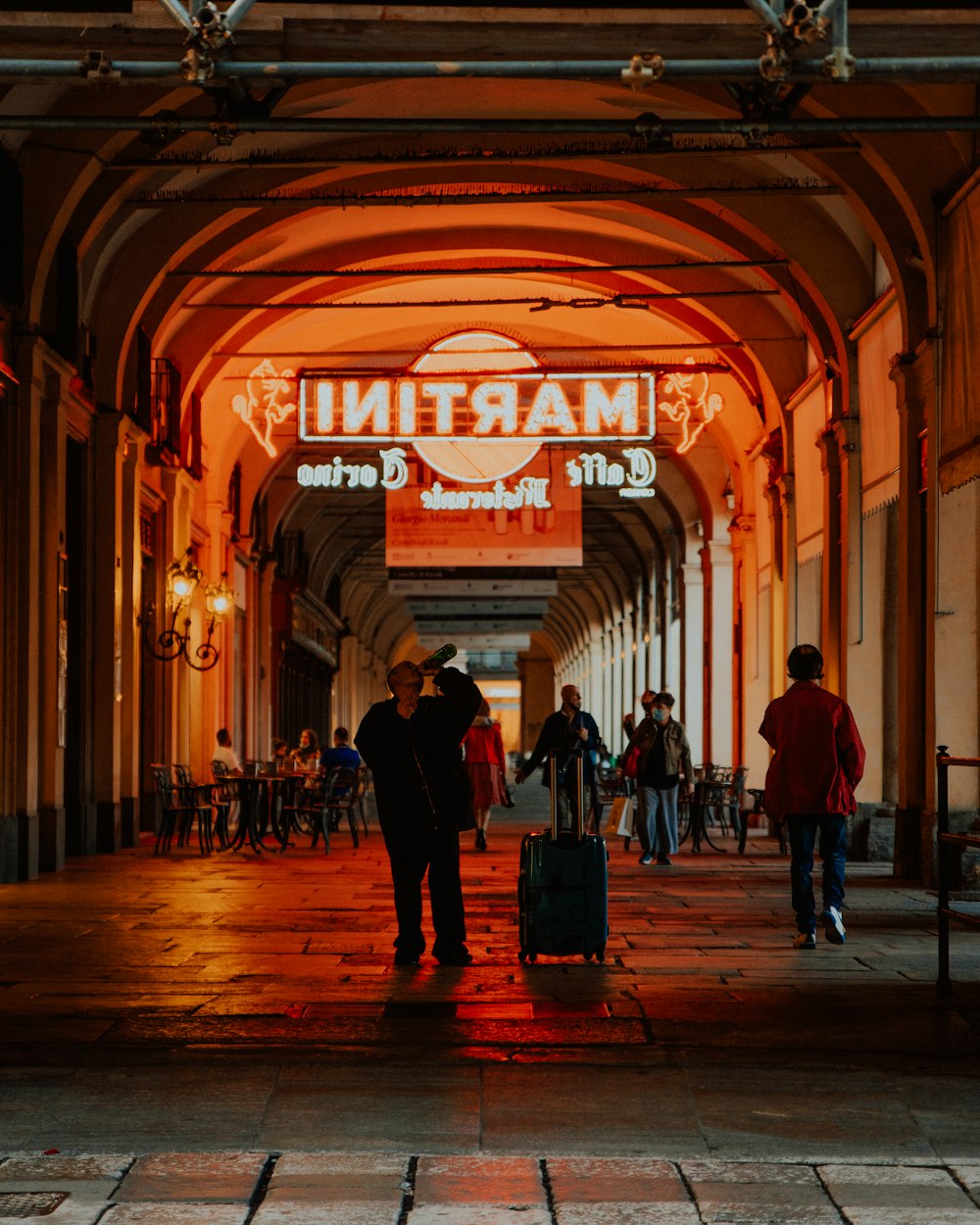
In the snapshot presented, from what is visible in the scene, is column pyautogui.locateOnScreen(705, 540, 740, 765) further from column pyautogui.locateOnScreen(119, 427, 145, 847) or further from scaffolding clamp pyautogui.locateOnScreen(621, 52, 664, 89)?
scaffolding clamp pyautogui.locateOnScreen(621, 52, 664, 89)

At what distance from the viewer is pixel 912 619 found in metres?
13.9

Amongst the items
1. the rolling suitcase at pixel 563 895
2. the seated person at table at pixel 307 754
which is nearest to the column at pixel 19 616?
the rolling suitcase at pixel 563 895

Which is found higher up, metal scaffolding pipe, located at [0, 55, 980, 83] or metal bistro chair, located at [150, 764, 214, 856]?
metal scaffolding pipe, located at [0, 55, 980, 83]

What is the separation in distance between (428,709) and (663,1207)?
14.0 feet

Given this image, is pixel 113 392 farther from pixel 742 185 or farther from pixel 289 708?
pixel 289 708

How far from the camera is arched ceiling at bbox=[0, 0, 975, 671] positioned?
837cm

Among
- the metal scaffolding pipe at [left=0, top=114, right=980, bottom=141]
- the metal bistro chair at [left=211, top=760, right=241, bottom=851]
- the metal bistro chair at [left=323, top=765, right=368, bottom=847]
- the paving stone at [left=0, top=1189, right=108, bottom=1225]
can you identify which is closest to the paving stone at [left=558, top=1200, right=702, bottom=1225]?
the paving stone at [left=0, top=1189, right=108, bottom=1225]

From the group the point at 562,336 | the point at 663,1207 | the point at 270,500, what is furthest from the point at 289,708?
the point at 663,1207

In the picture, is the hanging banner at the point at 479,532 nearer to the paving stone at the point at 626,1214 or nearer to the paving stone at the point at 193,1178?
the paving stone at the point at 193,1178

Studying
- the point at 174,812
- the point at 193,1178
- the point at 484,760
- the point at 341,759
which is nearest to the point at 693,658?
the point at 341,759

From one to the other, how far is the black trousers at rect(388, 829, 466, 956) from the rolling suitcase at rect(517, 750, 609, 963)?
1.02 feet

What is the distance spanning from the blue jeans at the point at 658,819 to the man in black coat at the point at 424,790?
720 cm

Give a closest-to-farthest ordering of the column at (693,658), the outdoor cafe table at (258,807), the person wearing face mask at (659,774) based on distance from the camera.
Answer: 1. the person wearing face mask at (659,774)
2. the outdoor cafe table at (258,807)
3. the column at (693,658)

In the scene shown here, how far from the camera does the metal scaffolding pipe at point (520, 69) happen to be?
6.85 meters
